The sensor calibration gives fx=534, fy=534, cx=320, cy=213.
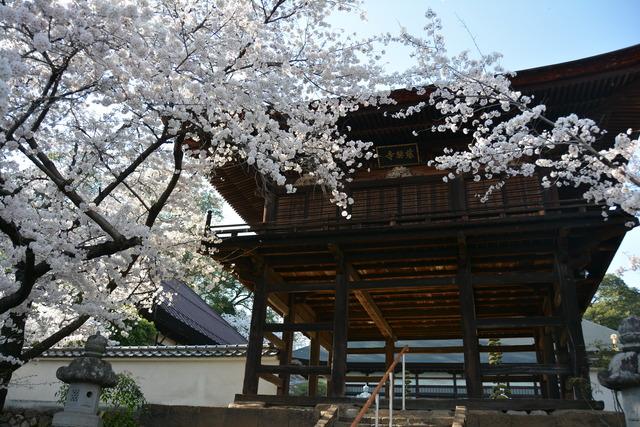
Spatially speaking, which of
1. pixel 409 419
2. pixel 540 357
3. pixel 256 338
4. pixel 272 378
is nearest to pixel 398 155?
pixel 256 338

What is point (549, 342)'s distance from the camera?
11.3 metres

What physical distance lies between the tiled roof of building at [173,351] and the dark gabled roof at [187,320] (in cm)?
192

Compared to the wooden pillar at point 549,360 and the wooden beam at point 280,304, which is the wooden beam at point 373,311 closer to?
the wooden beam at point 280,304

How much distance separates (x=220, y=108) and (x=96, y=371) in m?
3.67

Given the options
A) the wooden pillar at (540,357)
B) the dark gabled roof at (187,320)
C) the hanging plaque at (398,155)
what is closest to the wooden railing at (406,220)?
the hanging plaque at (398,155)

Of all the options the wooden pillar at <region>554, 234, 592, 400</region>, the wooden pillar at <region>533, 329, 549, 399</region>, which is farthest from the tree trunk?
the wooden pillar at <region>533, 329, 549, 399</region>

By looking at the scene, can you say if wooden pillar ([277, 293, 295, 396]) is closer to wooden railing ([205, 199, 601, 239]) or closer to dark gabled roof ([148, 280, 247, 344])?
wooden railing ([205, 199, 601, 239])

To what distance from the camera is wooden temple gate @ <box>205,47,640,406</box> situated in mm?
8938

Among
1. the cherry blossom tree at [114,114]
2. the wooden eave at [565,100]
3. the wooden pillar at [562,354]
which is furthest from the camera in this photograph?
the wooden pillar at [562,354]

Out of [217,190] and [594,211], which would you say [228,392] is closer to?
[217,190]

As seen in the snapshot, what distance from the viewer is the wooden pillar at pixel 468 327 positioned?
8656mm

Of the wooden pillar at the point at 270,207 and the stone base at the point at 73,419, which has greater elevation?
the wooden pillar at the point at 270,207

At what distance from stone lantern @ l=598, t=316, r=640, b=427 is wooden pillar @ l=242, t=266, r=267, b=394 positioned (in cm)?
583

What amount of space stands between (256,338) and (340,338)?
5.40 ft
